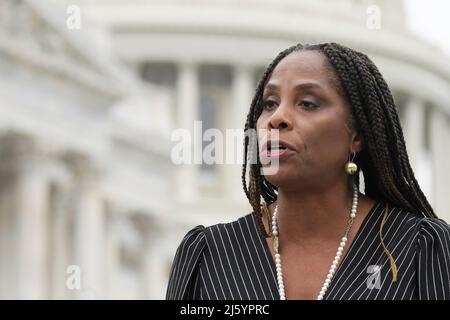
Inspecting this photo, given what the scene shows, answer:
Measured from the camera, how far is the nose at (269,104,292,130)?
634cm

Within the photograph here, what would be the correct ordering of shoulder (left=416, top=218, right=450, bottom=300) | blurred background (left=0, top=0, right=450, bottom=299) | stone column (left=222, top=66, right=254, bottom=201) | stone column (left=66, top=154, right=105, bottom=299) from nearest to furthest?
shoulder (left=416, top=218, right=450, bottom=300) < blurred background (left=0, top=0, right=450, bottom=299) < stone column (left=66, top=154, right=105, bottom=299) < stone column (left=222, top=66, right=254, bottom=201)

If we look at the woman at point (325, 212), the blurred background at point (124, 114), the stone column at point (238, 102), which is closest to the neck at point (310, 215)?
the woman at point (325, 212)

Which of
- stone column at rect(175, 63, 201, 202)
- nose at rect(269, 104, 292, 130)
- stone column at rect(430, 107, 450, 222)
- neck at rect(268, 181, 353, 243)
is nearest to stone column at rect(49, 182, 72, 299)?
stone column at rect(175, 63, 201, 202)

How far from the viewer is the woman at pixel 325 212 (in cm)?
623

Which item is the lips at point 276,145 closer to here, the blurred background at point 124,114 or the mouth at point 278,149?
the mouth at point 278,149

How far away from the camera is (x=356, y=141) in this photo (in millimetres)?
6594

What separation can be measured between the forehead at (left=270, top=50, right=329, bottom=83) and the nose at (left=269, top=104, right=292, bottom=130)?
149 mm

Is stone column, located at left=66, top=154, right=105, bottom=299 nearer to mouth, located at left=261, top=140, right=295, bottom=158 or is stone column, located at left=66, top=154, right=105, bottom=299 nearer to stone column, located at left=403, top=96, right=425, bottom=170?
stone column, located at left=403, top=96, right=425, bottom=170

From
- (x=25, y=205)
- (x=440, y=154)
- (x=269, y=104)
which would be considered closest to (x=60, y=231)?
(x=25, y=205)

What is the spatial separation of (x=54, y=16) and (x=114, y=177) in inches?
553

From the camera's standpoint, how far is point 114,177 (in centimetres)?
6769

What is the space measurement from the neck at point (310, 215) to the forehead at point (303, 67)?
0.37 meters
